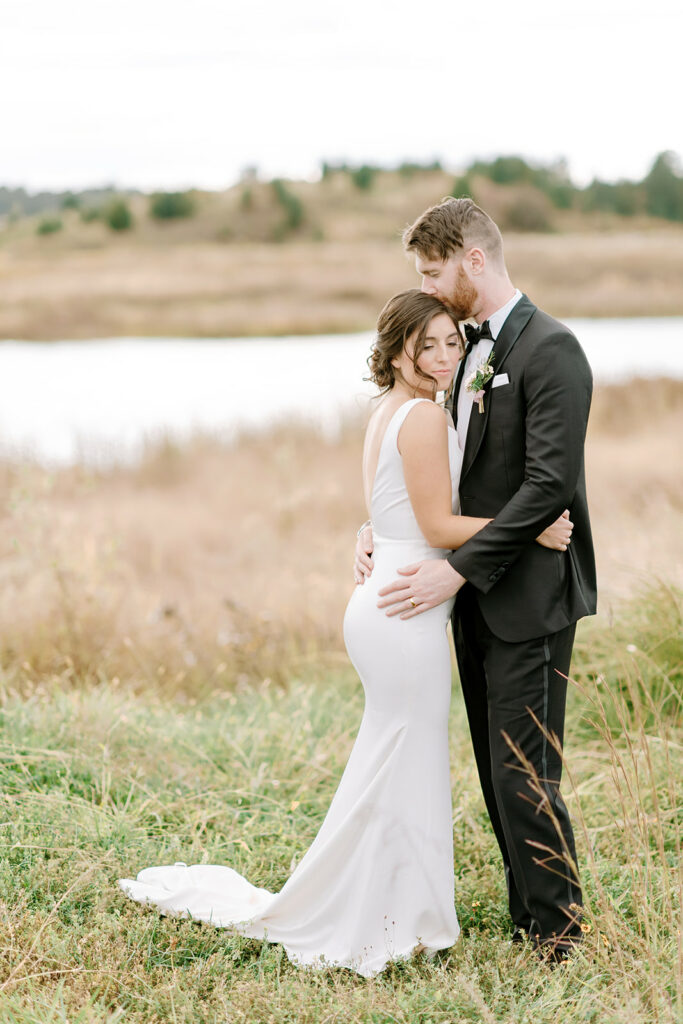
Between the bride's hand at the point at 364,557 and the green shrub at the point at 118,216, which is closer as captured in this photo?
the bride's hand at the point at 364,557

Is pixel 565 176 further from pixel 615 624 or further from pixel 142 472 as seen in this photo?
pixel 615 624

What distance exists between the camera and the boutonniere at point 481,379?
3.24 meters

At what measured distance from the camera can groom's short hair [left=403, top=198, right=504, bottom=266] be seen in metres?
3.23

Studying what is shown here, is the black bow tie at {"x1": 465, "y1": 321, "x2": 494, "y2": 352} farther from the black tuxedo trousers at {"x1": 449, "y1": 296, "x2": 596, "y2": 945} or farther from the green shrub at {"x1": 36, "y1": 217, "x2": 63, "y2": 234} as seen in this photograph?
the green shrub at {"x1": 36, "y1": 217, "x2": 63, "y2": 234}

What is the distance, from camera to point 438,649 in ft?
11.1

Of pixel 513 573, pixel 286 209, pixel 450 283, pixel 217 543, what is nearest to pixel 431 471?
pixel 513 573

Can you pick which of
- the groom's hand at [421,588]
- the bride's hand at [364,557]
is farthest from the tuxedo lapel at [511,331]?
the bride's hand at [364,557]

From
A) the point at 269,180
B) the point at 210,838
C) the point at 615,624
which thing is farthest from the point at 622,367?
the point at 269,180

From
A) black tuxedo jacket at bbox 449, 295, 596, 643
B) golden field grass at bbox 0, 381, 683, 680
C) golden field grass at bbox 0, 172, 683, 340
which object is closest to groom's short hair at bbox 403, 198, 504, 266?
black tuxedo jacket at bbox 449, 295, 596, 643

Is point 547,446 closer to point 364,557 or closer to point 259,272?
point 364,557

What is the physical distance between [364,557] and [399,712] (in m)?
0.58

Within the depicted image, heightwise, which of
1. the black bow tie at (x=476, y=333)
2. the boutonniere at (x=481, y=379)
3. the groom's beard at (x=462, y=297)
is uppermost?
the groom's beard at (x=462, y=297)

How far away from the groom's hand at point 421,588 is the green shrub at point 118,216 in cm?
4076

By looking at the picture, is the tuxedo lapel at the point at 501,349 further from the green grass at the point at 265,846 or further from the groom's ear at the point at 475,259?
the green grass at the point at 265,846
